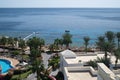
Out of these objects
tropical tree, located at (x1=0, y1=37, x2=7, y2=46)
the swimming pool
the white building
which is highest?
tropical tree, located at (x1=0, y1=37, x2=7, y2=46)

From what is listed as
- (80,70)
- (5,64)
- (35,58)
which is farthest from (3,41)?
(80,70)

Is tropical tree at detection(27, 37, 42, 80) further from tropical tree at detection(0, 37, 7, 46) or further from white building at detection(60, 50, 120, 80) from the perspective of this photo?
tropical tree at detection(0, 37, 7, 46)

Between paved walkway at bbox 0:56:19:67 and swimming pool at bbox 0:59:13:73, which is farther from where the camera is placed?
paved walkway at bbox 0:56:19:67

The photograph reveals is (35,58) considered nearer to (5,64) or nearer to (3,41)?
(5,64)

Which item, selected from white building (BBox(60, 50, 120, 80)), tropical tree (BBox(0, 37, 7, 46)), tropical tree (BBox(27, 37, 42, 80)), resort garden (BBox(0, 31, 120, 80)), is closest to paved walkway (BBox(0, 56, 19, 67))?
resort garden (BBox(0, 31, 120, 80))

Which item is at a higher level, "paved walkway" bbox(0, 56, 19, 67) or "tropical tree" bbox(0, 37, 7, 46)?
"tropical tree" bbox(0, 37, 7, 46)

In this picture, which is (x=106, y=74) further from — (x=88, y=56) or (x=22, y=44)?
(x=22, y=44)

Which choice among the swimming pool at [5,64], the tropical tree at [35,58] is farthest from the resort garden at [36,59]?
the swimming pool at [5,64]

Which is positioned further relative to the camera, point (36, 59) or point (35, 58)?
point (35, 58)

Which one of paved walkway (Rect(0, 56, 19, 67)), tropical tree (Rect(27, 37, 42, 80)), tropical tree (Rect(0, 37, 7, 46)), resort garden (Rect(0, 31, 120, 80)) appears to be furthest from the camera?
tropical tree (Rect(0, 37, 7, 46))

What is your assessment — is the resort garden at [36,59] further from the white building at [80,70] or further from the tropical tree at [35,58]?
the white building at [80,70]

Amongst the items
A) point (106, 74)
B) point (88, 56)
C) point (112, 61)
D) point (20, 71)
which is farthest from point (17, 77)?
point (106, 74)

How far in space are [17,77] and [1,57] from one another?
14.6 metres

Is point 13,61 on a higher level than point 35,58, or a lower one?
lower
